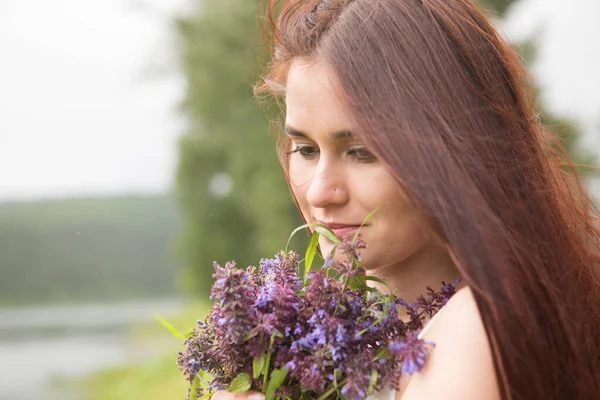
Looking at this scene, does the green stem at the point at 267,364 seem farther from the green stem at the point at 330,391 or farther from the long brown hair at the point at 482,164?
the long brown hair at the point at 482,164

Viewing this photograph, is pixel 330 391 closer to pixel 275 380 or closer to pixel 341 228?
pixel 275 380

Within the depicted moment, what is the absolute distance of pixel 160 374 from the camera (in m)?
18.0

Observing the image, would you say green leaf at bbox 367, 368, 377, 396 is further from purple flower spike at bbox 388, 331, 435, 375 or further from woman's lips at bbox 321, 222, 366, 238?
woman's lips at bbox 321, 222, 366, 238

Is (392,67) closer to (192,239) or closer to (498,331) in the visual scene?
(498,331)

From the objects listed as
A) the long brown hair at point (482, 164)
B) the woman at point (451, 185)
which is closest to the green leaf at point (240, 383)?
the woman at point (451, 185)

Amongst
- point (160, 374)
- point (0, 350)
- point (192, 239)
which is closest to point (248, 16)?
point (192, 239)

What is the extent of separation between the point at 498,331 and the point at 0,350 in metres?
25.1

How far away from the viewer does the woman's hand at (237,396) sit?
206 centimetres

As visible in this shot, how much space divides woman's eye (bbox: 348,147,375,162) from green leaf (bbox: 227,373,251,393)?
2.31 feet

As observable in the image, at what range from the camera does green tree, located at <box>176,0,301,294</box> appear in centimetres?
1547

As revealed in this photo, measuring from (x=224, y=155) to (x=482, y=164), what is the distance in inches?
650

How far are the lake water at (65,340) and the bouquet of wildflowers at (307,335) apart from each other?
16936 mm

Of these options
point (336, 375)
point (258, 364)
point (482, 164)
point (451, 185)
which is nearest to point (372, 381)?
point (336, 375)

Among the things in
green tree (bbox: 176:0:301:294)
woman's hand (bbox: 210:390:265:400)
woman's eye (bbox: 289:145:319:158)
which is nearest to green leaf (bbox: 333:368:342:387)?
woman's hand (bbox: 210:390:265:400)
